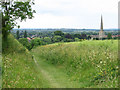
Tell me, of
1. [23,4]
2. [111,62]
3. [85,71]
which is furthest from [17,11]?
[111,62]

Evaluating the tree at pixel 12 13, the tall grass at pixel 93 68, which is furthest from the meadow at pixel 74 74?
the tree at pixel 12 13

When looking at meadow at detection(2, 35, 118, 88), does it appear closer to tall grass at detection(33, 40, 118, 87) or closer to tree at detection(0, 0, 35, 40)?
tall grass at detection(33, 40, 118, 87)

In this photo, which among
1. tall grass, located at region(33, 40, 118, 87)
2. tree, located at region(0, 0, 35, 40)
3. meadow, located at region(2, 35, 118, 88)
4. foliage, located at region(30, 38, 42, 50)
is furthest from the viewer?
foliage, located at region(30, 38, 42, 50)

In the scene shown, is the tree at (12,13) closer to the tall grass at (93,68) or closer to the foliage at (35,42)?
the tall grass at (93,68)

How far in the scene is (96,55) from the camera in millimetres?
14273

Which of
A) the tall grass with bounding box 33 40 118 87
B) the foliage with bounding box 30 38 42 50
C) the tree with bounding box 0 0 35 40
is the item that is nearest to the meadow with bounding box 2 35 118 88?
the tall grass with bounding box 33 40 118 87

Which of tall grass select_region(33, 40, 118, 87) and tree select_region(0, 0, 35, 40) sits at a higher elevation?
tree select_region(0, 0, 35, 40)

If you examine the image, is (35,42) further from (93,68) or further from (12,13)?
(93,68)

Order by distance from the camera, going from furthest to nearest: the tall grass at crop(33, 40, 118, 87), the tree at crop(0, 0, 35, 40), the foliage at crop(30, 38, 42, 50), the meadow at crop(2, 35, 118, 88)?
the foliage at crop(30, 38, 42, 50)
the tree at crop(0, 0, 35, 40)
the tall grass at crop(33, 40, 118, 87)
the meadow at crop(2, 35, 118, 88)

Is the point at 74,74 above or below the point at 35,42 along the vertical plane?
below

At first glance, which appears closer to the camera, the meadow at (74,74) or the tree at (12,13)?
the meadow at (74,74)

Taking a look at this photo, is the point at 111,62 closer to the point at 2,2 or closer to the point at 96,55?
the point at 96,55

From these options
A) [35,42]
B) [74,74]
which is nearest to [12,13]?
[74,74]

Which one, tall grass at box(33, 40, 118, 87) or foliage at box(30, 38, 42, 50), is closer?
tall grass at box(33, 40, 118, 87)
